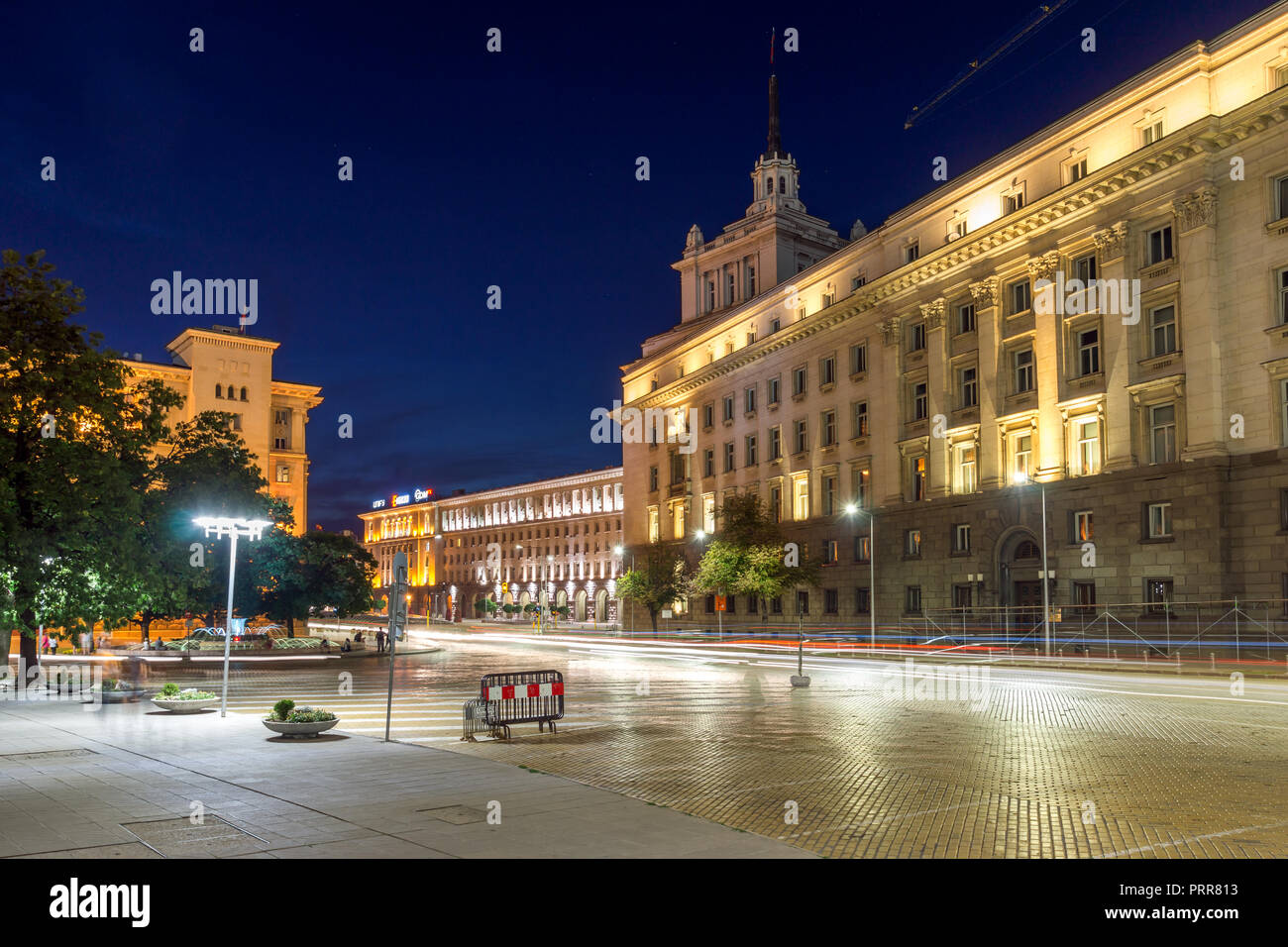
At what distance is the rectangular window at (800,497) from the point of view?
66.1 meters

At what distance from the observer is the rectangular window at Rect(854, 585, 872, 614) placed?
2291 inches

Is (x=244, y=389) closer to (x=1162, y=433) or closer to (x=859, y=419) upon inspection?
(x=859, y=419)

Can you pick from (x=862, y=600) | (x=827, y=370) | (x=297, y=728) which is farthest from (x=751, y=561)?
(x=297, y=728)

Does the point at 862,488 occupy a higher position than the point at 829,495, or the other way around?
the point at 862,488

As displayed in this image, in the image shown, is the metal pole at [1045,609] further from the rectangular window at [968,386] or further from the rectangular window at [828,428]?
the rectangular window at [828,428]

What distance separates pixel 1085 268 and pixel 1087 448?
7954mm

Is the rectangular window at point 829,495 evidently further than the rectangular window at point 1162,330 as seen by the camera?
→ Yes

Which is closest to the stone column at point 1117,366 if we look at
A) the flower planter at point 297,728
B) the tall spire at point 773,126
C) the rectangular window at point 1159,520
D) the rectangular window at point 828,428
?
the rectangular window at point 1159,520

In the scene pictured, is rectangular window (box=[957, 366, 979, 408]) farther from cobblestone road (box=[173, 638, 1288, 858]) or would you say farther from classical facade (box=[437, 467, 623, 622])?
classical facade (box=[437, 467, 623, 622])

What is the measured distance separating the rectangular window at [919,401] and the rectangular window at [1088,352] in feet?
36.5

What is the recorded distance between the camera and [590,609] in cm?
14325

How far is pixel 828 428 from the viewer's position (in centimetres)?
6419
